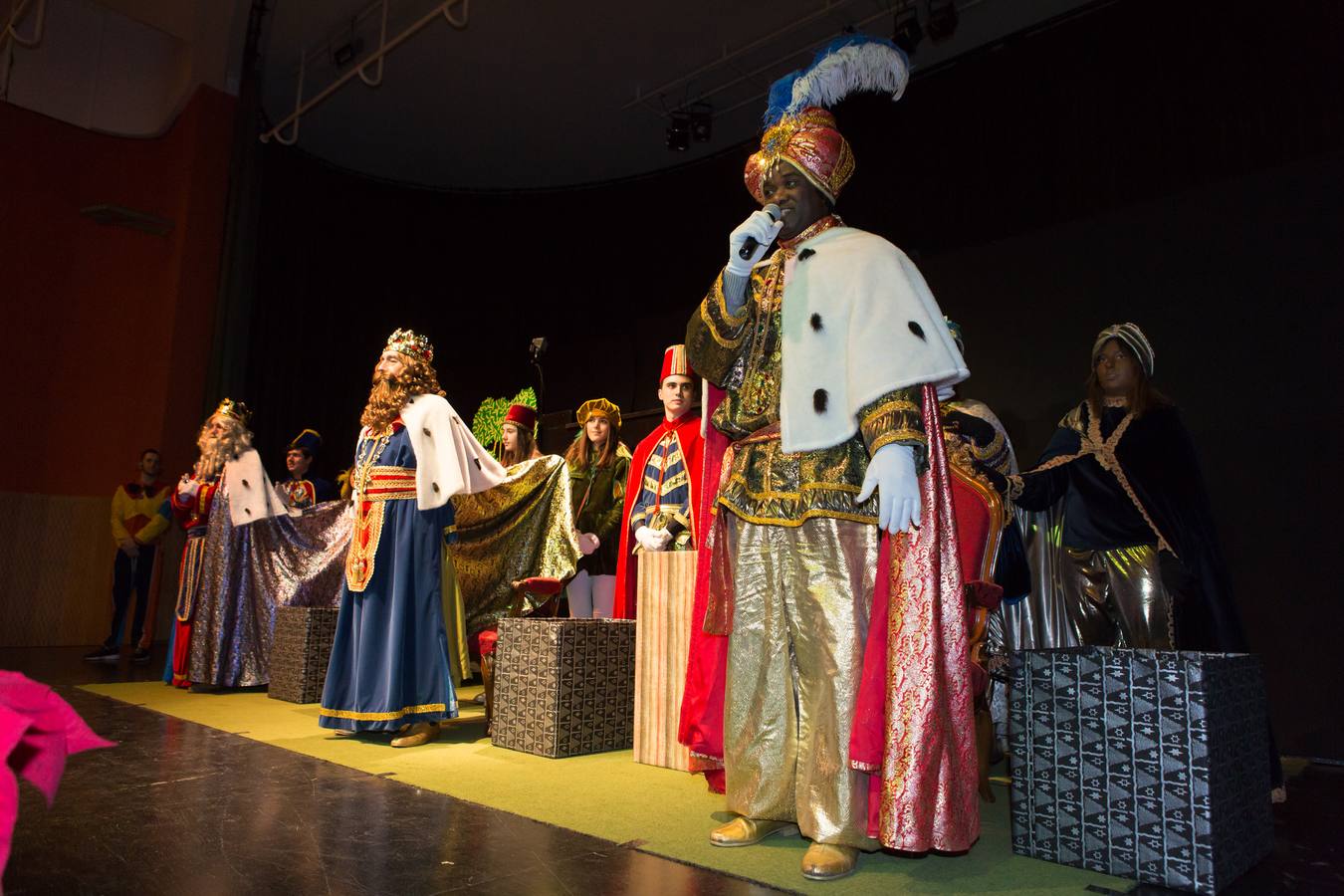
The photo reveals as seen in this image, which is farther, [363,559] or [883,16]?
[883,16]

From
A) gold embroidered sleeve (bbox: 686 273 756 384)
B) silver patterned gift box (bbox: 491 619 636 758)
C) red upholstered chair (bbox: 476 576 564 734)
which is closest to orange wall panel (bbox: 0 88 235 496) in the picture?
red upholstered chair (bbox: 476 576 564 734)

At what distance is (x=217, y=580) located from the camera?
6172mm

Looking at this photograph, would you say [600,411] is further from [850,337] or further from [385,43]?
[385,43]

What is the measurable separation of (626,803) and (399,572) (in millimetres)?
1731

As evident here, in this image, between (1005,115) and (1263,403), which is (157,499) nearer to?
(1005,115)

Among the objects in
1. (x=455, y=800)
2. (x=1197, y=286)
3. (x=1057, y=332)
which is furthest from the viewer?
(x=1057, y=332)

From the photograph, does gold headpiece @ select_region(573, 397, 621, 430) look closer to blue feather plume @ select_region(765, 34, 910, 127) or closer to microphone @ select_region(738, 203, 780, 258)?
blue feather plume @ select_region(765, 34, 910, 127)

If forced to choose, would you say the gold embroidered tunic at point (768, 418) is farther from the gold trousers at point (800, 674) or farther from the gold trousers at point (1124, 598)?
the gold trousers at point (1124, 598)

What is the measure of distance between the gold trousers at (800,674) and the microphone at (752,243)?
0.70 metres

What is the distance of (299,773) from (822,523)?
7.28ft

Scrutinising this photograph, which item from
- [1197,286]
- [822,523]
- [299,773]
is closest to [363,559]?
[299,773]

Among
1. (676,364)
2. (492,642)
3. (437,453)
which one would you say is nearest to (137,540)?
(492,642)

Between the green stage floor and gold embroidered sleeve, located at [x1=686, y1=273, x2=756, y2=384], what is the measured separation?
4.18ft

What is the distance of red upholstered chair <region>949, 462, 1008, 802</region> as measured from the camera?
10.5ft
